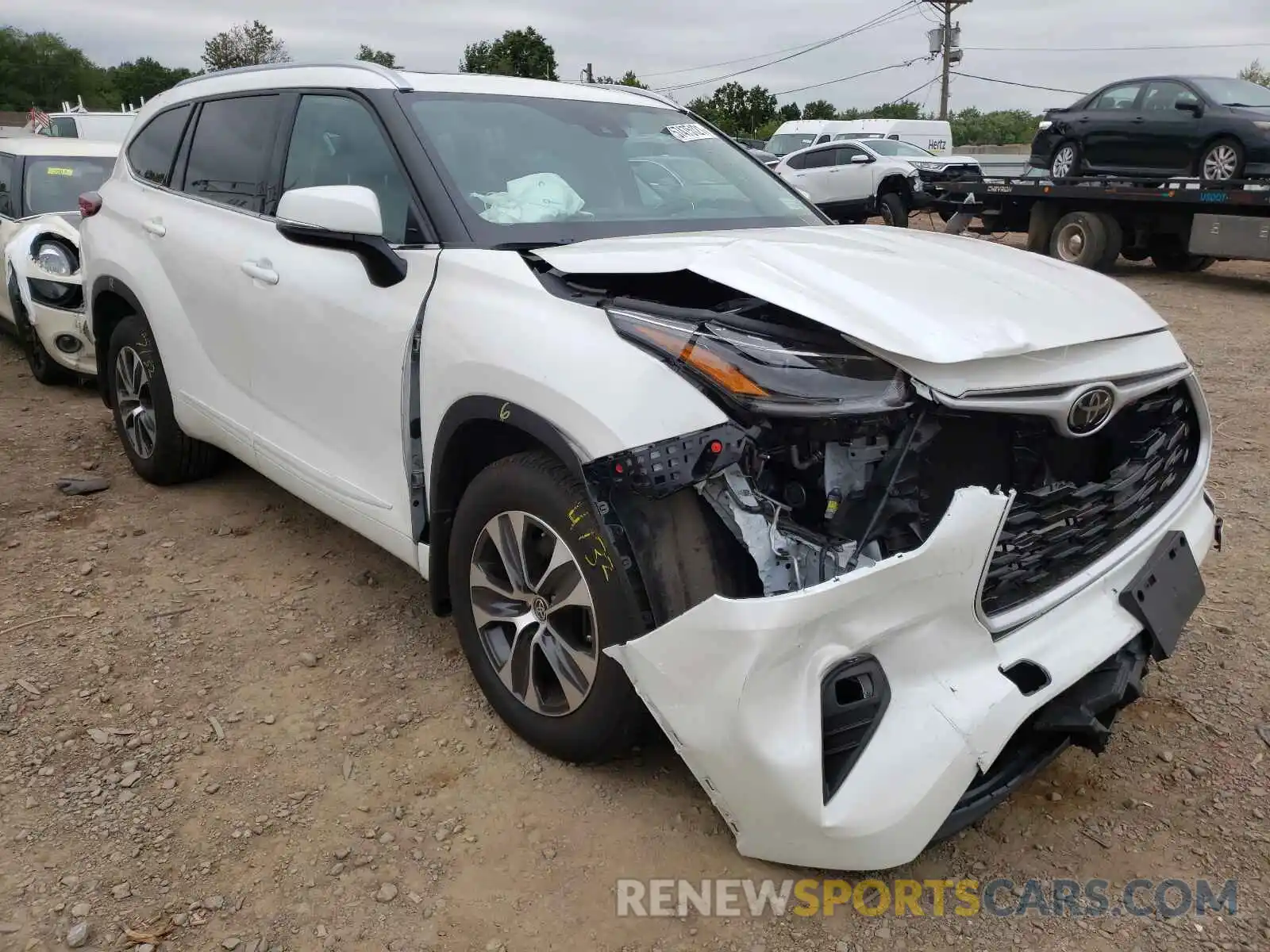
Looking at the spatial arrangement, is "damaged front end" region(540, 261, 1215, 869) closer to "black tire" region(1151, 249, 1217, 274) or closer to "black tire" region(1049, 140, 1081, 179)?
"black tire" region(1151, 249, 1217, 274)

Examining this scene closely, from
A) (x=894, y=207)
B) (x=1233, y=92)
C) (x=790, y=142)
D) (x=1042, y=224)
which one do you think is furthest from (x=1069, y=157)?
(x=790, y=142)

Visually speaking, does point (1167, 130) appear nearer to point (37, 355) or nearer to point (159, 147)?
point (159, 147)

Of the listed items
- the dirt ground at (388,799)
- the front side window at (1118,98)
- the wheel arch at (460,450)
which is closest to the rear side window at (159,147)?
the dirt ground at (388,799)

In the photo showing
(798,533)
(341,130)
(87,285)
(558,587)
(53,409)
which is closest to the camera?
(798,533)

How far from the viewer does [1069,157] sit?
41.8ft

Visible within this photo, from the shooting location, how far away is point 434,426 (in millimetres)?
2607

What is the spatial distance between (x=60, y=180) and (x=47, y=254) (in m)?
1.33

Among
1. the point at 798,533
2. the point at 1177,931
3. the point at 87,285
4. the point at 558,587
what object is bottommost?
the point at 1177,931

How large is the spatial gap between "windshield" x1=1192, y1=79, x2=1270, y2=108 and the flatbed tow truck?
3.08 feet

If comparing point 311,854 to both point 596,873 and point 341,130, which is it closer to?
point 596,873

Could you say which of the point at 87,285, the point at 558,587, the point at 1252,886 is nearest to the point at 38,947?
the point at 558,587

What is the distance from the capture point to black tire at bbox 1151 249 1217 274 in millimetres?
12094

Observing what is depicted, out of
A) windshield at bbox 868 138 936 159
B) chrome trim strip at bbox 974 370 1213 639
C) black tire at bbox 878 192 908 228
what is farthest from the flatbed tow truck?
chrome trim strip at bbox 974 370 1213 639

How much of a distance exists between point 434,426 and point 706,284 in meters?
0.82
